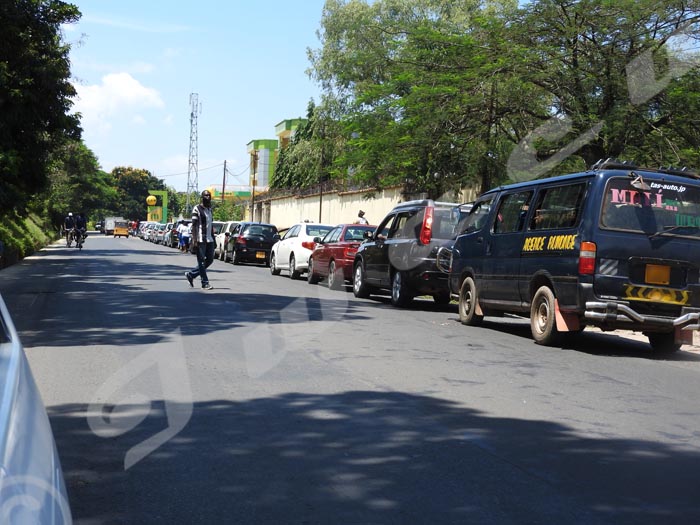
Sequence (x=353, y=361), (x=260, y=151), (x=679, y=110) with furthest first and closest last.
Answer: (x=260, y=151)
(x=679, y=110)
(x=353, y=361)

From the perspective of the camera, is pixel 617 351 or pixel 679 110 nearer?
pixel 617 351

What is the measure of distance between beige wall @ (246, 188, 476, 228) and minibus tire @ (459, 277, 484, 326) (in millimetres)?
18470

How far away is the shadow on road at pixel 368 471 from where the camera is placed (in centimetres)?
437

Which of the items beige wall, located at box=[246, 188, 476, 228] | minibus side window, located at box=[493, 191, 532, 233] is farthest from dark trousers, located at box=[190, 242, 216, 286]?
beige wall, located at box=[246, 188, 476, 228]

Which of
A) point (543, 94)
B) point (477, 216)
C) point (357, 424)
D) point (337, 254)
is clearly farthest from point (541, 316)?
point (543, 94)

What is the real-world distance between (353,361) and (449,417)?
272cm

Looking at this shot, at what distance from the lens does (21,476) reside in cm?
191

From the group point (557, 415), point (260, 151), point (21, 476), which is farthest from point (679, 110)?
point (260, 151)

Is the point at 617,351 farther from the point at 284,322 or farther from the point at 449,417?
the point at 449,417

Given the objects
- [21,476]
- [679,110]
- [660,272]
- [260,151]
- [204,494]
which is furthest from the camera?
[260,151]

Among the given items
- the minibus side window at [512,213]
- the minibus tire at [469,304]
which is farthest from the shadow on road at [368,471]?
the minibus tire at [469,304]

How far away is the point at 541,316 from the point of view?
11.7 meters

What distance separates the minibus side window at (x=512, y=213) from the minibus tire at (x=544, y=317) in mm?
1207

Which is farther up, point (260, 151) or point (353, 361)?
point (260, 151)
